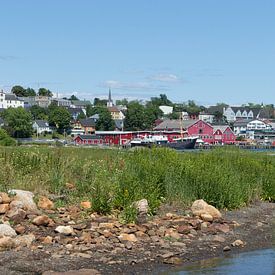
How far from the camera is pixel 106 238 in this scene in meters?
13.5

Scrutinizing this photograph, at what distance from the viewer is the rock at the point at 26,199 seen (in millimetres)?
14906

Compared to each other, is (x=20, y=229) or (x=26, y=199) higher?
(x=26, y=199)

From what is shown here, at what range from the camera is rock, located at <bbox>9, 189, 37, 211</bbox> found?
14906mm

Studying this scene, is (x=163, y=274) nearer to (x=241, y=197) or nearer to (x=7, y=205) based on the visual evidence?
(x=7, y=205)

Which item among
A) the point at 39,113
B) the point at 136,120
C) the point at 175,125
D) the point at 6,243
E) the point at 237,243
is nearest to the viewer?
the point at 6,243

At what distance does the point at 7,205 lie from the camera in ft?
47.9

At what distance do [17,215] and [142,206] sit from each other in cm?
380

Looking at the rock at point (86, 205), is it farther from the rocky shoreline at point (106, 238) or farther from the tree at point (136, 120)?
the tree at point (136, 120)

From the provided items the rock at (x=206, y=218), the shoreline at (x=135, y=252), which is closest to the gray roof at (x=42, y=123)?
the rock at (x=206, y=218)

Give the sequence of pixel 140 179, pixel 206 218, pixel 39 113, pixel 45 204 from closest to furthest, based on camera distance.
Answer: pixel 45 204 → pixel 206 218 → pixel 140 179 → pixel 39 113

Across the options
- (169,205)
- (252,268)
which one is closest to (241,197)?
(169,205)

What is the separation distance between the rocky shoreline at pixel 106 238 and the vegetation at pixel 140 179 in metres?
0.74

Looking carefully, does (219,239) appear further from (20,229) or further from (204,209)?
(20,229)

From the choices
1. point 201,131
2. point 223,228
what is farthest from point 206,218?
point 201,131
